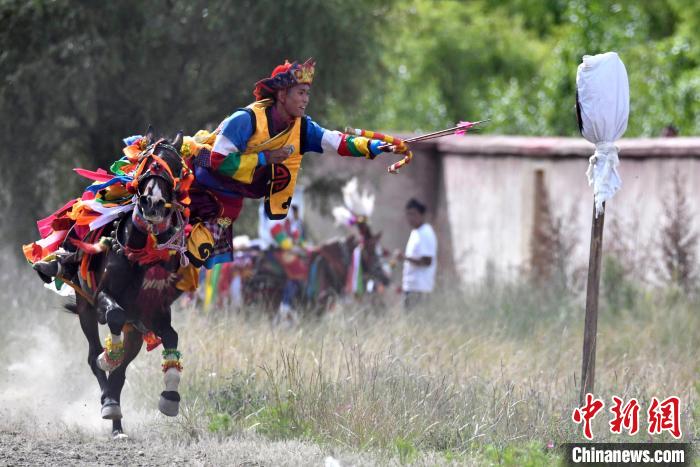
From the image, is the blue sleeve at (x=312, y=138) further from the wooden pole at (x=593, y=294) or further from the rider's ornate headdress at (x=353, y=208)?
the rider's ornate headdress at (x=353, y=208)

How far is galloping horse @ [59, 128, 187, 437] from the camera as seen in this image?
8367 mm

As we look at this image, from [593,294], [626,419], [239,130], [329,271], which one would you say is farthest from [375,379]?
[329,271]

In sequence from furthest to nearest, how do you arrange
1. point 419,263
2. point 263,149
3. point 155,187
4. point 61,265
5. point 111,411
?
1. point 419,263
2. point 61,265
3. point 263,149
4. point 111,411
5. point 155,187

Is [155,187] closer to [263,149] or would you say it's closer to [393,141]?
[263,149]

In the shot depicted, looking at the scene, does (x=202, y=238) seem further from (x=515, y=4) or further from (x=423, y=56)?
(x=515, y=4)

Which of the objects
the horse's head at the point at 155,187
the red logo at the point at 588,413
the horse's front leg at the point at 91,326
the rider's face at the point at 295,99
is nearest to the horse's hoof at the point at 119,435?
the horse's front leg at the point at 91,326

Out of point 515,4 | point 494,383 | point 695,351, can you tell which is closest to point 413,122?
point 515,4

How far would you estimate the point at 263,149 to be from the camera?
350 inches

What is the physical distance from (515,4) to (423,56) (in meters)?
5.63

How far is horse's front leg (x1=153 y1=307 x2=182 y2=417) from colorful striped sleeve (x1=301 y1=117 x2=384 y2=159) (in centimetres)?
155

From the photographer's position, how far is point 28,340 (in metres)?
11.5

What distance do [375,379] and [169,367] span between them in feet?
4.65

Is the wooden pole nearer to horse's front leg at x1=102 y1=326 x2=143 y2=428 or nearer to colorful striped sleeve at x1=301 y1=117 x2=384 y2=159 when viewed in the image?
colorful striped sleeve at x1=301 y1=117 x2=384 y2=159

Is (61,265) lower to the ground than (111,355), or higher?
higher
